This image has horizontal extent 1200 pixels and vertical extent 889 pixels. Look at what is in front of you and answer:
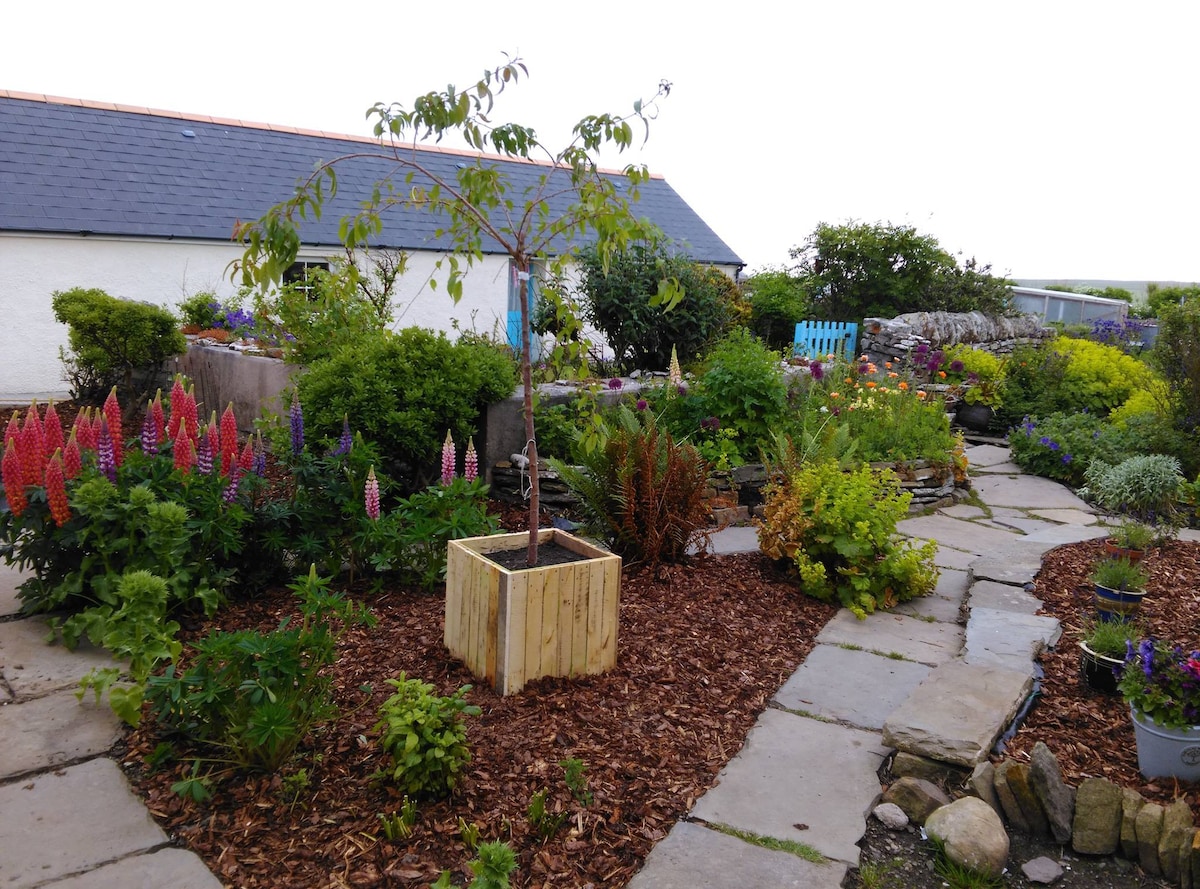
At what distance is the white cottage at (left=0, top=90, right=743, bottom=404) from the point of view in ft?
38.7

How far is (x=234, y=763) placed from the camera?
2742 mm

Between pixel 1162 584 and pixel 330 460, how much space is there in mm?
4522

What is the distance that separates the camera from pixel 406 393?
209 inches

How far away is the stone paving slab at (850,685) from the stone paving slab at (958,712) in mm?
156

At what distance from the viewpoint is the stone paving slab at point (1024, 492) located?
23.6ft

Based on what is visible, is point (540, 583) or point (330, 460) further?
point (330, 460)

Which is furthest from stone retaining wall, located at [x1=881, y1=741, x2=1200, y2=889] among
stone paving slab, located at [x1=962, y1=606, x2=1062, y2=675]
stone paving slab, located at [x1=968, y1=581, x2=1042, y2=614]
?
stone paving slab, located at [x1=968, y1=581, x2=1042, y2=614]

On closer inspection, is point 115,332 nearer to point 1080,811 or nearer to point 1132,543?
point 1132,543

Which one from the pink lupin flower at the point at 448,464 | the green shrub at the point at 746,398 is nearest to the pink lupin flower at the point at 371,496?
the pink lupin flower at the point at 448,464

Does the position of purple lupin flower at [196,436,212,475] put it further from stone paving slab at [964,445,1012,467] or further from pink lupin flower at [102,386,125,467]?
stone paving slab at [964,445,1012,467]

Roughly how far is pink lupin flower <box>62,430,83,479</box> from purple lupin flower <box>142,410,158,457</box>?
298 mm

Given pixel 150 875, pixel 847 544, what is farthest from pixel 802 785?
pixel 150 875

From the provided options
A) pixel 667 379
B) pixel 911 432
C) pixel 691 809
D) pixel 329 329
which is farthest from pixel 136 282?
pixel 691 809

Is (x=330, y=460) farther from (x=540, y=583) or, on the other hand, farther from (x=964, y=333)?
(x=964, y=333)
